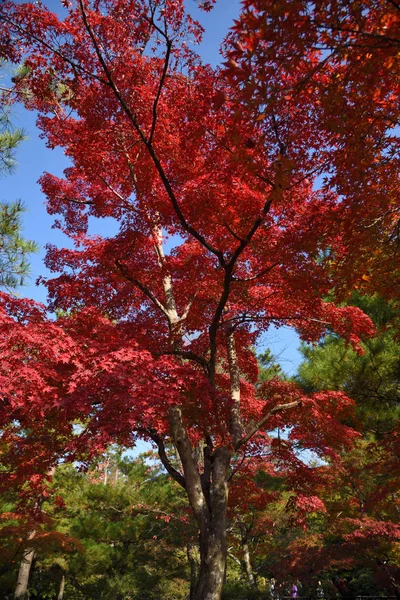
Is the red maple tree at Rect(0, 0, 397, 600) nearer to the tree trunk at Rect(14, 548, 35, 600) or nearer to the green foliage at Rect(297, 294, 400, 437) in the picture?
the green foliage at Rect(297, 294, 400, 437)

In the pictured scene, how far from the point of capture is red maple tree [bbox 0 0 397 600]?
4387 millimetres

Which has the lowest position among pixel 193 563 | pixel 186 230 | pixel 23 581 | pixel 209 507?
pixel 23 581

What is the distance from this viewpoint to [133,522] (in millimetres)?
10695

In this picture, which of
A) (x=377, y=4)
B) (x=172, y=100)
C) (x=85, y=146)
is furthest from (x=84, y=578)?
(x=377, y=4)

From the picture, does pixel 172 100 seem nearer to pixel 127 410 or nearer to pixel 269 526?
pixel 127 410

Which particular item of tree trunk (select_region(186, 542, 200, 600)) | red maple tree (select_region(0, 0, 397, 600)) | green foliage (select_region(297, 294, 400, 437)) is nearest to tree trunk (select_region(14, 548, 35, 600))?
tree trunk (select_region(186, 542, 200, 600))

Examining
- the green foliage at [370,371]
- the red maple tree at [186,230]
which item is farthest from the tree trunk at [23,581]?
the green foliage at [370,371]

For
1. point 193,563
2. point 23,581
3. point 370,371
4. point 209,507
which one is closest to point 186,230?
point 209,507

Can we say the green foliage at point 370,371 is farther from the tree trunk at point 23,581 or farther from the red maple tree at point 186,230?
the tree trunk at point 23,581

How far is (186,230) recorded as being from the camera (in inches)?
210

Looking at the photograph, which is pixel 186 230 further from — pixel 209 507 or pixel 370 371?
pixel 370 371

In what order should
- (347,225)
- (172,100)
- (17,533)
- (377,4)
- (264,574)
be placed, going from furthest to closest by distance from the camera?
(264,574)
(17,533)
(172,100)
(347,225)
(377,4)

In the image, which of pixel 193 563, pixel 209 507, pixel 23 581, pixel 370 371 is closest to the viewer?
pixel 209 507

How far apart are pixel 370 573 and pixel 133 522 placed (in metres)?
5.79
